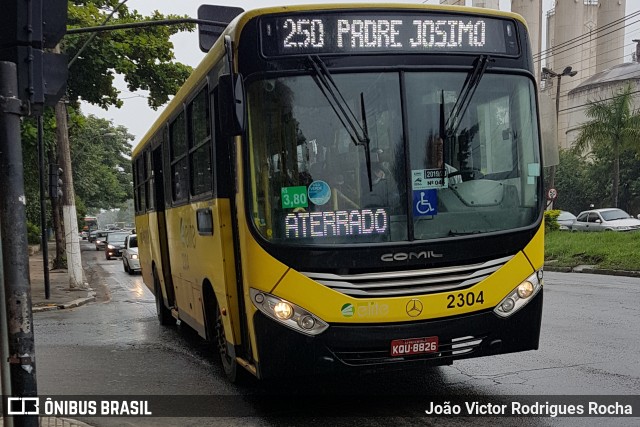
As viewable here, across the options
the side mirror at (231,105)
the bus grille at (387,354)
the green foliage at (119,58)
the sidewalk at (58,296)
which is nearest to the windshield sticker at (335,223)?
the side mirror at (231,105)

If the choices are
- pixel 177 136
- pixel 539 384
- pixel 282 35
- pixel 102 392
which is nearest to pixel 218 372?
pixel 102 392

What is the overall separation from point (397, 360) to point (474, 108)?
6.77ft

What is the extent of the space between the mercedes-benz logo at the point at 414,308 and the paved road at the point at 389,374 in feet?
2.70

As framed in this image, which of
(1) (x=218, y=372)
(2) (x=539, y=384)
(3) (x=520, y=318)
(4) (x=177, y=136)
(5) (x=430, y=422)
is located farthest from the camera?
(4) (x=177, y=136)

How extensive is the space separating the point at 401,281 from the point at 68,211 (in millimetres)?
17056

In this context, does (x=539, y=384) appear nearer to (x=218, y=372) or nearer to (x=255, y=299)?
(x=255, y=299)

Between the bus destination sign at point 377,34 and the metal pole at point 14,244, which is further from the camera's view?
the bus destination sign at point 377,34

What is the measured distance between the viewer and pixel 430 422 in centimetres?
570

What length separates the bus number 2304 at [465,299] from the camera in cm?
579

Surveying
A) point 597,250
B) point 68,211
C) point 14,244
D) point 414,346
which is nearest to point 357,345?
point 414,346

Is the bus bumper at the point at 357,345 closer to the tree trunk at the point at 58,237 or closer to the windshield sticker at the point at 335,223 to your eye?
the windshield sticker at the point at 335,223

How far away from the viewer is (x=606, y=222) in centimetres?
3253

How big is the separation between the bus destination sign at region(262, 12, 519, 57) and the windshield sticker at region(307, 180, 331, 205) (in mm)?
1024

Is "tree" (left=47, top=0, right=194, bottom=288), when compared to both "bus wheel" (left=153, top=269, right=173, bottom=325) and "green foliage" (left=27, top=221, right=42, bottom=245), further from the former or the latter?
"green foliage" (left=27, top=221, right=42, bottom=245)
